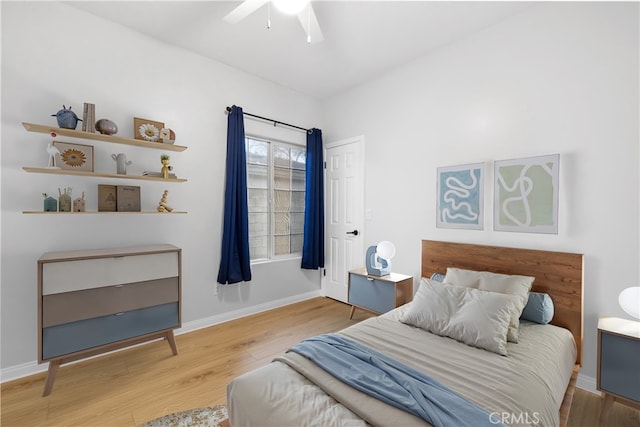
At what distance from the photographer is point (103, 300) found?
217cm

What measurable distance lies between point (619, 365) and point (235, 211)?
10.7 feet

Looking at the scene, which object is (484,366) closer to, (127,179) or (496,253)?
(496,253)

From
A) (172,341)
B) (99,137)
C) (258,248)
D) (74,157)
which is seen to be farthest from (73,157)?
(258,248)

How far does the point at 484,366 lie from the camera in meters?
1.53

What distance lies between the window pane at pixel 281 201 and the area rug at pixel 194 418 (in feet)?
7.75

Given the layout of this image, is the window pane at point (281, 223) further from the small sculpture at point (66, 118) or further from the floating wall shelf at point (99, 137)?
the small sculpture at point (66, 118)

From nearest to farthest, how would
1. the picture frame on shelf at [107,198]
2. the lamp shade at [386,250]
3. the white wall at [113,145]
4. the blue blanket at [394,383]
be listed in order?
1. the blue blanket at [394,383]
2. the white wall at [113,145]
3. the picture frame on shelf at [107,198]
4. the lamp shade at [386,250]

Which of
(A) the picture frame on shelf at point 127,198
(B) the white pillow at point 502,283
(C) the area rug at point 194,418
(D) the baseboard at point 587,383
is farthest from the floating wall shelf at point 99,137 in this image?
(D) the baseboard at point 587,383

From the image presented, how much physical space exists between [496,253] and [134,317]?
120 inches

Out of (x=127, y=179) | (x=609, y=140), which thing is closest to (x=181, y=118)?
(x=127, y=179)

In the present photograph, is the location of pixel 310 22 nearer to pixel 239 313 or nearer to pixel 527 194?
pixel 527 194

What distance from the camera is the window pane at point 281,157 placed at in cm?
380

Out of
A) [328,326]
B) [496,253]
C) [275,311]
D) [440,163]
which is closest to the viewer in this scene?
[496,253]

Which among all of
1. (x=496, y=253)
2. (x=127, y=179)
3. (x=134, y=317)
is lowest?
(x=134, y=317)
